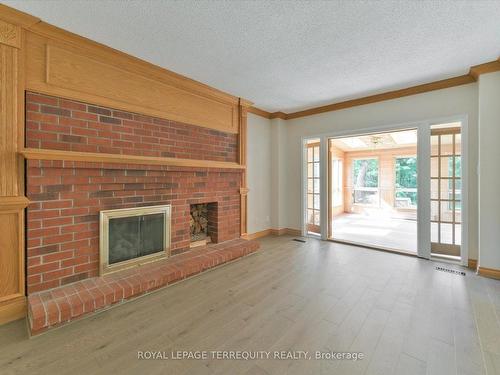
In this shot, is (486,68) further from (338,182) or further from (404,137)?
Result: (338,182)

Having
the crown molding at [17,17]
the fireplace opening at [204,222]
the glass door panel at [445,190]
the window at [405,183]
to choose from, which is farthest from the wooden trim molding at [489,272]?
the window at [405,183]

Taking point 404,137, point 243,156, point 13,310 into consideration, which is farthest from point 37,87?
point 404,137

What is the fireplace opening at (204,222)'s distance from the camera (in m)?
3.63

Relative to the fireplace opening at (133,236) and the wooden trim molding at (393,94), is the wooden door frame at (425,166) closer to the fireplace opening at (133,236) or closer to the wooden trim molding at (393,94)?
the wooden trim molding at (393,94)

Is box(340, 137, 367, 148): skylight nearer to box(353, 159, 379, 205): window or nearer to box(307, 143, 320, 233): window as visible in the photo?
box(353, 159, 379, 205): window

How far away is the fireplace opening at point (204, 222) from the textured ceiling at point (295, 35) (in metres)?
1.90

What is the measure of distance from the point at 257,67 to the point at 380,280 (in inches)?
114

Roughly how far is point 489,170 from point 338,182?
6.00 m

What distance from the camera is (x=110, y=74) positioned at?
8.05ft

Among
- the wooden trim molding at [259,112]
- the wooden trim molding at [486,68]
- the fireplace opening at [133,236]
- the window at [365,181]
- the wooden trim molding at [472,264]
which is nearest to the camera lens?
the fireplace opening at [133,236]

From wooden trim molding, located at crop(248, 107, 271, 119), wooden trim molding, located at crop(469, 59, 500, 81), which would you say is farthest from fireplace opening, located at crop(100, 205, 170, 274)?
wooden trim molding, located at crop(469, 59, 500, 81)

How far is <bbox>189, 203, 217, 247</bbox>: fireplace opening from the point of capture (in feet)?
11.9

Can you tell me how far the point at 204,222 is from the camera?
375 cm

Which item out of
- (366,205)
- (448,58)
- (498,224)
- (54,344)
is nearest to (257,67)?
(448,58)
